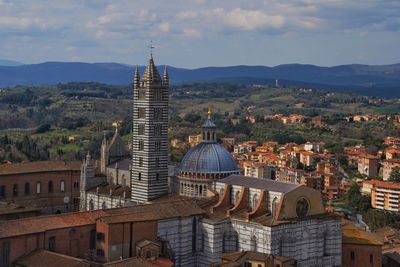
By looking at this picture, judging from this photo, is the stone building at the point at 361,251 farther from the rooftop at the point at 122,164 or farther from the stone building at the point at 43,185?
the stone building at the point at 43,185

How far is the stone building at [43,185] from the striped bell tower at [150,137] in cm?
1276

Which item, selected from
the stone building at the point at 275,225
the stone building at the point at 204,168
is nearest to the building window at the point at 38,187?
the stone building at the point at 204,168

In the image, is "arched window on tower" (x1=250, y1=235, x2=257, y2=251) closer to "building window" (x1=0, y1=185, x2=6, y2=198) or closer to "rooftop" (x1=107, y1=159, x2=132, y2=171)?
"rooftop" (x1=107, y1=159, x2=132, y2=171)

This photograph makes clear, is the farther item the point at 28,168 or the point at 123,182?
the point at 28,168

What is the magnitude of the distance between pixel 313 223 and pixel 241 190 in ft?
15.0

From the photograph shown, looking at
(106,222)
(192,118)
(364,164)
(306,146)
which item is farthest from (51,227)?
(192,118)

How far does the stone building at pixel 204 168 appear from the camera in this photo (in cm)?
4334

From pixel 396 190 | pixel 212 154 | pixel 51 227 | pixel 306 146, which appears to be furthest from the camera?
pixel 306 146

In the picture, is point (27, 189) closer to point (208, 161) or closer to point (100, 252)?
point (208, 161)

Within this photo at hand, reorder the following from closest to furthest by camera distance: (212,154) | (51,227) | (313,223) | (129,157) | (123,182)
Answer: (51,227) → (313,223) → (212,154) → (123,182) → (129,157)

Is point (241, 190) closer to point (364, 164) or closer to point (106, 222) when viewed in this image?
point (106, 222)

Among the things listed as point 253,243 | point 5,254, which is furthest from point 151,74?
point 5,254

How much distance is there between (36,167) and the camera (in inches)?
2183

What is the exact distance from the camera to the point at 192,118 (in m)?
128
